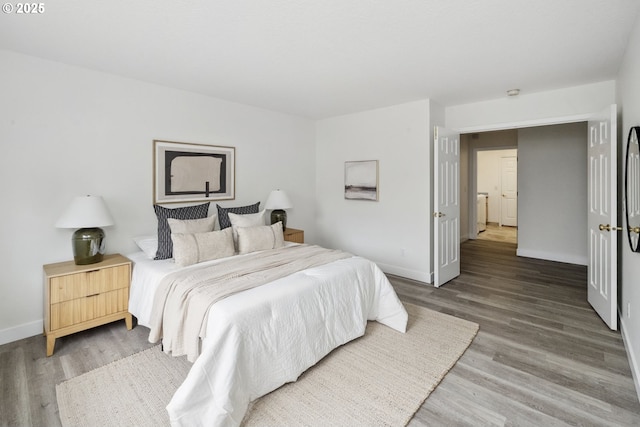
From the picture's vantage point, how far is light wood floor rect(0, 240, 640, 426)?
1.83 m

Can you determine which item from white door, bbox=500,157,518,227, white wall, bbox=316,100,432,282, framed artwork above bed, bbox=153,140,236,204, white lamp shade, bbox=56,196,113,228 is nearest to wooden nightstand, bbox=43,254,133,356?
white lamp shade, bbox=56,196,113,228

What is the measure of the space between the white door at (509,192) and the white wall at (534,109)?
19.2 ft

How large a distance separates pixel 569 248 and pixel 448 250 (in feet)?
8.50

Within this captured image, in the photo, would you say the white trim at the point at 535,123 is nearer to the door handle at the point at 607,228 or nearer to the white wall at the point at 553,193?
the door handle at the point at 607,228

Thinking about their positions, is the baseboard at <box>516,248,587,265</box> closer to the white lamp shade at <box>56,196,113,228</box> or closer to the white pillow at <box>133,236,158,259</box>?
the white pillow at <box>133,236,158,259</box>

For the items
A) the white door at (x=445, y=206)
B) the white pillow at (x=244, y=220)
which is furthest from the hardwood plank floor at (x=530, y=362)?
the white pillow at (x=244, y=220)

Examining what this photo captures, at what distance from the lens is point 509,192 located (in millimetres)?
9023

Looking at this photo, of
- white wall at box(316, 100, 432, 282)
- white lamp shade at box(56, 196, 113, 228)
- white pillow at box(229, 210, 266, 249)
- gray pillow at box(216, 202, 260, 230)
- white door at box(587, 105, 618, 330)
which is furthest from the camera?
white wall at box(316, 100, 432, 282)

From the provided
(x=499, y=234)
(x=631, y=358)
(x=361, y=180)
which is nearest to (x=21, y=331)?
(x=361, y=180)

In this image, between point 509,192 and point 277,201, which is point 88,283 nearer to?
point 277,201

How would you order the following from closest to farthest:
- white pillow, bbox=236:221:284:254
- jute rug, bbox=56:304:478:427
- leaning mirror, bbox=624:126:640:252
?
jute rug, bbox=56:304:478:427 → leaning mirror, bbox=624:126:640:252 → white pillow, bbox=236:221:284:254

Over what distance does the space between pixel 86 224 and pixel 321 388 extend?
7.63ft

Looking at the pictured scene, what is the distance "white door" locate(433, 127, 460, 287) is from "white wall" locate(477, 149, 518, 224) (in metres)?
5.56

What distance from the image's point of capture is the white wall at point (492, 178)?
361 inches
